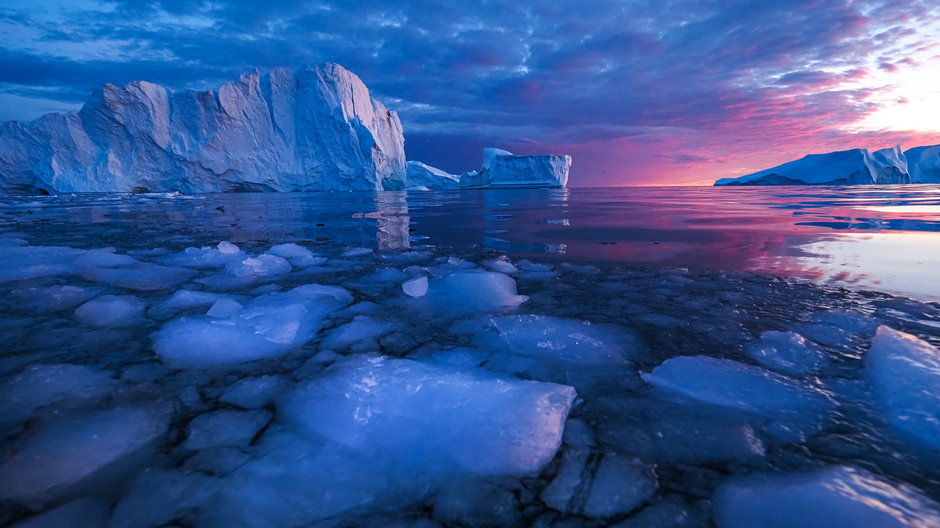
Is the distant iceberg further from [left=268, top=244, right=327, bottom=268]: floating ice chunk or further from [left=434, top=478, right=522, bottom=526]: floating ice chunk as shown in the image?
[left=434, top=478, right=522, bottom=526]: floating ice chunk

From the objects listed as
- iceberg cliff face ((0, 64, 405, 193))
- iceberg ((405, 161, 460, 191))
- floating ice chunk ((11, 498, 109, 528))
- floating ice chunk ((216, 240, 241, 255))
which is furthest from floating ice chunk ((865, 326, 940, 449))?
iceberg ((405, 161, 460, 191))

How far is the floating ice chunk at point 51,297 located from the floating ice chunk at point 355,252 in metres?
1.87

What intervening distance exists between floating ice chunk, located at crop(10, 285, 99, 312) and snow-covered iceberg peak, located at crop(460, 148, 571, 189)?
51794 mm

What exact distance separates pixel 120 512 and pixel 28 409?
2.35 feet

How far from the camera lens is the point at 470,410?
1.24 m

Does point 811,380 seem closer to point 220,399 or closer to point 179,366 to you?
point 220,399

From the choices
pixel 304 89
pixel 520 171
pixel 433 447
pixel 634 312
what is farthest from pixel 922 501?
pixel 520 171

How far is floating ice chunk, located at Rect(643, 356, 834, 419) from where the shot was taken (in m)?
1.27

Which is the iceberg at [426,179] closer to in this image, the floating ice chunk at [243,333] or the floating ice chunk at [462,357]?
the floating ice chunk at [243,333]

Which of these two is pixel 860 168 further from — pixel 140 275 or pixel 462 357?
pixel 140 275

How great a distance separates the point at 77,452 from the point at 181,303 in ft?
4.77

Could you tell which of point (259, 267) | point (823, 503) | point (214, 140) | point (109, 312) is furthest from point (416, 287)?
point (214, 140)

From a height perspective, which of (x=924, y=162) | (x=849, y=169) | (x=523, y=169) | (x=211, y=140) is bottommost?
(x=849, y=169)

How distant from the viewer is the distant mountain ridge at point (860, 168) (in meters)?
42.4
